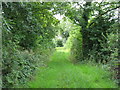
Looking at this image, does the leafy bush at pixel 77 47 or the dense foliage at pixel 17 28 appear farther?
the leafy bush at pixel 77 47

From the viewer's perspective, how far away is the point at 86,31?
8.47m

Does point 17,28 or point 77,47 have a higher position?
point 17,28

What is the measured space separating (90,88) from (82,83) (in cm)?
Result: 34

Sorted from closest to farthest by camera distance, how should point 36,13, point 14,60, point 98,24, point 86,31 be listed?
point 14,60 < point 36,13 < point 98,24 < point 86,31

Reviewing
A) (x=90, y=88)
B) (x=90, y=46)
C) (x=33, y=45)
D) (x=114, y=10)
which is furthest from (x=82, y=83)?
(x=90, y=46)

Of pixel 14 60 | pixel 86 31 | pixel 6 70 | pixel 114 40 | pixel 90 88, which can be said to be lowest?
pixel 90 88

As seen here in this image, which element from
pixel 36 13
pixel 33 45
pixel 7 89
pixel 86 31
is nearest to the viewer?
pixel 7 89

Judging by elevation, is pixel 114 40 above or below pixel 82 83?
above

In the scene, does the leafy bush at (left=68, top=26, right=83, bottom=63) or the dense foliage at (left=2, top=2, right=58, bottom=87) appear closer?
the dense foliage at (left=2, top=2, right=58, bottom=87)

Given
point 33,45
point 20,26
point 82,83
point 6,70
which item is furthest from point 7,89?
point 33,45

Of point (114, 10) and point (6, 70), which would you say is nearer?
point (6, 70)

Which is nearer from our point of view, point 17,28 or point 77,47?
point 17,28

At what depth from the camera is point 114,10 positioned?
21.8 ft

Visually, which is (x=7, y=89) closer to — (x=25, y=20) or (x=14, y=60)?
(x=14, y=60)
